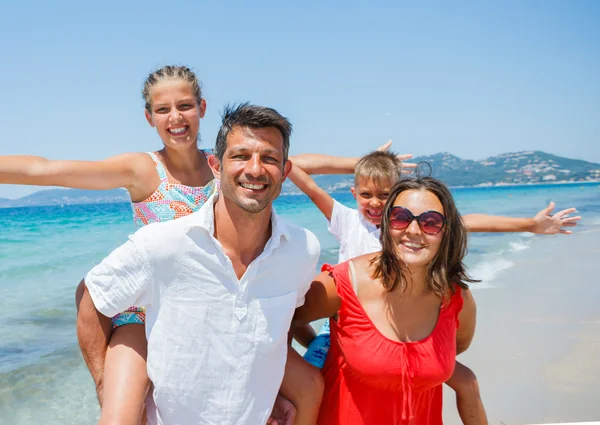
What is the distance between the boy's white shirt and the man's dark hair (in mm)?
1825

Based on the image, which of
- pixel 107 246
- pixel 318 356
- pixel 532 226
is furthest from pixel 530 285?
pixel 107 246

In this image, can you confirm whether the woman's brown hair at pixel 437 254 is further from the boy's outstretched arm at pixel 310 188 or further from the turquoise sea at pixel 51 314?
the turquoise sea at pixel 51 314

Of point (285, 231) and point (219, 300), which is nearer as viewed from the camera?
point (219, 300)

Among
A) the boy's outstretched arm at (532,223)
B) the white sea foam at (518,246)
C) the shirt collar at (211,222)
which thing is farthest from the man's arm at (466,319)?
the white sea foam at (518,246)

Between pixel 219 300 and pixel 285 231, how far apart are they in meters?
0.53

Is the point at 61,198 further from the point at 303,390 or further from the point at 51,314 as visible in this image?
the point at 303,390

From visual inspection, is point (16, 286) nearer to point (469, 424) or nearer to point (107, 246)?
point (107, 246)

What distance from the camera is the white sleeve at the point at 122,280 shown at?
102 inches

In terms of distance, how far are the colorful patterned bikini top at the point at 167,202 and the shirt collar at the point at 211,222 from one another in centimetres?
54

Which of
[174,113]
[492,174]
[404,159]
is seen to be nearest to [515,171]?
[492,174]

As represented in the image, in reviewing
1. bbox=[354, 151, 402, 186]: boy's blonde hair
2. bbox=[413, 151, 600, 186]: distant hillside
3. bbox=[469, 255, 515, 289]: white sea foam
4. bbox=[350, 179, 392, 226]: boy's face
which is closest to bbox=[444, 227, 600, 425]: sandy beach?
bbox=[469, 255, 515, 289]: white sea foam

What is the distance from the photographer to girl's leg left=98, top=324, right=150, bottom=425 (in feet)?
8.91

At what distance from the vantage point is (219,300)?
2625 millimetres

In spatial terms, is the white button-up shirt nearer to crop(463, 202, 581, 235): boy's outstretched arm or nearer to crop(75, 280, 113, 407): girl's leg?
A: crop(75, 280, 113, 407): girl's leg
